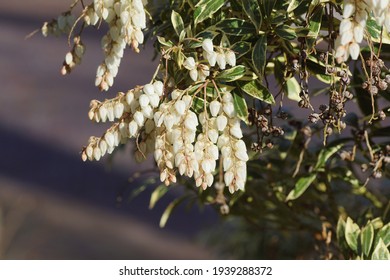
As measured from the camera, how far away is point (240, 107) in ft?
3.65

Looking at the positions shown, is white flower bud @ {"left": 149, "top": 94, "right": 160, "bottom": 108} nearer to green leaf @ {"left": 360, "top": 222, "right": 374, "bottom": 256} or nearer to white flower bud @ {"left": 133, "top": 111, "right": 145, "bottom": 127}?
white flower bud @ {"left": 133, "top": 111, "right": 145, "bottom": 127}

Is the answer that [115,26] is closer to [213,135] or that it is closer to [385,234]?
[213,135]

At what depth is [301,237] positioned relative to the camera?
7.56 feet

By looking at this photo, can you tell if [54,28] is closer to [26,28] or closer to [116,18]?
[116,18]

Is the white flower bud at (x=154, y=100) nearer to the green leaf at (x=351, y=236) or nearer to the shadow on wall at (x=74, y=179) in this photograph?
the green leaf at (x=351, y=236)

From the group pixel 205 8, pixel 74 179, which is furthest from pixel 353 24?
pixel 74 179

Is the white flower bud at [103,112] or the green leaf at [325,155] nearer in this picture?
the white flower bud at [103,112]

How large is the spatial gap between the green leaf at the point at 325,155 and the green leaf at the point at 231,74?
34 centimetres

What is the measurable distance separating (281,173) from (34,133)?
374 cm

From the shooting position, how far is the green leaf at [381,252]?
1.29 meters

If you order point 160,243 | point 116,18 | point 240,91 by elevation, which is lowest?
point 160,243

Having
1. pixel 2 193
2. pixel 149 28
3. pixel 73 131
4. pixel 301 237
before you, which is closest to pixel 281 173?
pixel 149 28

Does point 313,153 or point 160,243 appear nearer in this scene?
point 313,153

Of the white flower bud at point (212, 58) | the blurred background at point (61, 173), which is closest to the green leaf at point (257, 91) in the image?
the white flower bud at point (212, 58)
